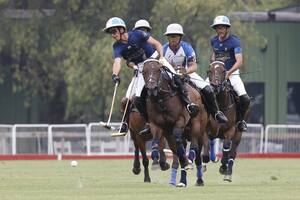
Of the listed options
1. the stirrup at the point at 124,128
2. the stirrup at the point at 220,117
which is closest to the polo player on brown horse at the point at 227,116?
the stirrup at the point at 220,117

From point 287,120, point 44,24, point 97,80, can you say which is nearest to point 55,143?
point 97,80

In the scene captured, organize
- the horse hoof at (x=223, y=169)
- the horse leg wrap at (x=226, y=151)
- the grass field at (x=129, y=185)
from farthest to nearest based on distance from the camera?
the horse leg wrap at (x=226, y=151), the horse hoof at (x=223, y=169), the grass field at (x=129, y=185)

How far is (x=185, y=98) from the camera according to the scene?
790 inches

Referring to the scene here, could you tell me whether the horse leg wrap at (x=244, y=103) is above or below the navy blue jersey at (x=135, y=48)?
below

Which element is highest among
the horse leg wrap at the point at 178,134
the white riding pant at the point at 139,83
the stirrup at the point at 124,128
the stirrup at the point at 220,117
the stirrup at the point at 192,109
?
the white riding pant at the point at 139,83

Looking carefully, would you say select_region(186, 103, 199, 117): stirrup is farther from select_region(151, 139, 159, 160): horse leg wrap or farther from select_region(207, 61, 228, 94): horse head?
select_region(207, 61, 228, 94): horse head

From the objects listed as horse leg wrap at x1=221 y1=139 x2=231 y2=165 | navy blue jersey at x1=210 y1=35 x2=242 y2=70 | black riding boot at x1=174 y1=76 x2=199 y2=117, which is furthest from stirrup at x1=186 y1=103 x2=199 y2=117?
navy blue jersey at x1=210 y1=35 x2=242 y2=70

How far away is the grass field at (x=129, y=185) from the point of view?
16.9 m

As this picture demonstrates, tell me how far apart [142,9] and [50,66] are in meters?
3.78

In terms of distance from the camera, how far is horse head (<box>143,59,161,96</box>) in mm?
19234

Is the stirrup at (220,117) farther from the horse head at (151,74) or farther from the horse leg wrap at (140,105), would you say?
the horse head at (151,74)

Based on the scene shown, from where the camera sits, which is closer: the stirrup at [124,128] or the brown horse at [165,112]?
the brown horse at [165,112]

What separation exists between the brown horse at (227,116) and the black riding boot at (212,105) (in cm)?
50

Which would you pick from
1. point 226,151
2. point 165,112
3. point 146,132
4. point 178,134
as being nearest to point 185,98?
point 165,112
